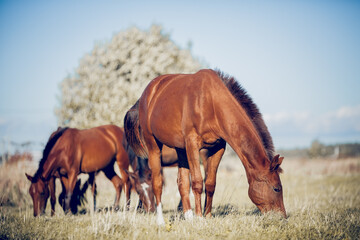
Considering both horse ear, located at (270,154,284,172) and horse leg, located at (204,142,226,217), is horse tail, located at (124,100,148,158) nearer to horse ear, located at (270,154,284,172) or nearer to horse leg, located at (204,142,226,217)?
horse leg, located at (204,142,226,217)

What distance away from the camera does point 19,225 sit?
5.30m

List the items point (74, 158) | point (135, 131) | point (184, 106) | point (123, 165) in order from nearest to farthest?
point (184, 106) → point (135, 131) → point (74, 158) → point (123, 165)

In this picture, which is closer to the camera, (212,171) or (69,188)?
(212,171)

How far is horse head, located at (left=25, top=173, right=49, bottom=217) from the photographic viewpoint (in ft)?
25.1

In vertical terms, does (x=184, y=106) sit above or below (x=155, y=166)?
above

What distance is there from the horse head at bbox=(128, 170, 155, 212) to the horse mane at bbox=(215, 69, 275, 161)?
12.3 feet

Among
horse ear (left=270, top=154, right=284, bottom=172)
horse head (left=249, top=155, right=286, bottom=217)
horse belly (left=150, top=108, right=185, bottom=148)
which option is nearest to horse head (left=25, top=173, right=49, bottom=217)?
horse belly (left=150, top=108, right=185, bottom=148)

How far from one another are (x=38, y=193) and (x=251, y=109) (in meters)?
5.64

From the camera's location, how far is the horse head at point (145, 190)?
760cm

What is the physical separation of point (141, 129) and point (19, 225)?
8.70 ft

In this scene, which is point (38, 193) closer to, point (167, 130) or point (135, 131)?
point (135, 131)

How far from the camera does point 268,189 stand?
179 inches

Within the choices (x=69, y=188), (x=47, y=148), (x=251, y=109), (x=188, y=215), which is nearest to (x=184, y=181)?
(x=188, y=215)

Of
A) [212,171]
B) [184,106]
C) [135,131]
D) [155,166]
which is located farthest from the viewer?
[135,131]
